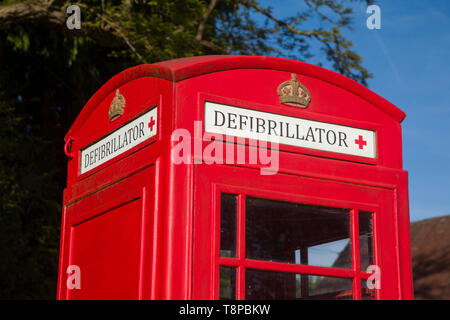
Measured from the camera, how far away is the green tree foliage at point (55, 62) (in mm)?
9508

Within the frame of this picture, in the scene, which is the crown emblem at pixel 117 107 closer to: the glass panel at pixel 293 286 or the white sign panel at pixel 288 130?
the white sign panel at pixel 288 130

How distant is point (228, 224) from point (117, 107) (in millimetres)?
962

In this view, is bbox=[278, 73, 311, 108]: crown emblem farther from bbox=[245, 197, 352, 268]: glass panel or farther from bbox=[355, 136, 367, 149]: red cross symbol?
bbox=[245, 197, 352, 268]: glass panel

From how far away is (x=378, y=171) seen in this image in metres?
3.23

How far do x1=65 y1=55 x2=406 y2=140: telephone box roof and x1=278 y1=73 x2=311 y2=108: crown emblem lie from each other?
0.24 feet

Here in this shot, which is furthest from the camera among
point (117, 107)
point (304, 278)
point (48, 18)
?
point (48, 18)

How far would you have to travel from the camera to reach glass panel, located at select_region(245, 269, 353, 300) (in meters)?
2.90

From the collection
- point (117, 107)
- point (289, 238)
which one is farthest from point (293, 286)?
point (117, 107)

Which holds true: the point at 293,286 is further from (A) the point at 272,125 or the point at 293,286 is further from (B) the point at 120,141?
(B) the point at 120,141

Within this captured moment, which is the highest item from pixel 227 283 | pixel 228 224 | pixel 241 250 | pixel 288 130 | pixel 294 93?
pixel 294 93

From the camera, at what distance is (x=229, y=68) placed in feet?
10.2

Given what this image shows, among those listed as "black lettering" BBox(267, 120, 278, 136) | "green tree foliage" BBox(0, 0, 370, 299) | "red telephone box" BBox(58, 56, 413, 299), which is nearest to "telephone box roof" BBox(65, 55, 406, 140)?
"red telephone box" BBox(58, 56, 413, 299)

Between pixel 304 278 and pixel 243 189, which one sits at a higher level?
pixel 243 189

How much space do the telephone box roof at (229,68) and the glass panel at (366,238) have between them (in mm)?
603
